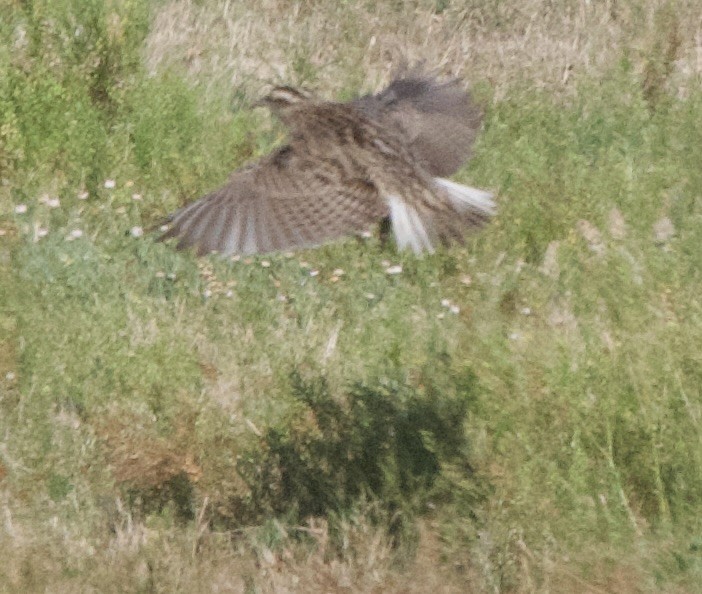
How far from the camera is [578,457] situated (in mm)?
5254

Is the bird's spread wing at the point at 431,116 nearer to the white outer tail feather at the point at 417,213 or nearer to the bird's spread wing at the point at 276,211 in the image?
the white outer tail feather at the point at 417,213

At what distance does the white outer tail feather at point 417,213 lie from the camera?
634 cm

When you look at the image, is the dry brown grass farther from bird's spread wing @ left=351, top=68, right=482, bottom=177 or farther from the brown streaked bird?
the brown streaked bird

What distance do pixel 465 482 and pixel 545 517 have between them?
0.90ft

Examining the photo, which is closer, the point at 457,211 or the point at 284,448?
the point at 284,448

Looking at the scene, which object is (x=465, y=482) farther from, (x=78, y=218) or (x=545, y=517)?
(x=78, y=218)

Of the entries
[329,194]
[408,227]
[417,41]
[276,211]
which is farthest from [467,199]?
[417,41]

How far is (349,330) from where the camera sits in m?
7.21

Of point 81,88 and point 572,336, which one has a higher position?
point 81,88

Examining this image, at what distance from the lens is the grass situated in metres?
5.32

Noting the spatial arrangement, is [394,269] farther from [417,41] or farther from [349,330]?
[417,41]

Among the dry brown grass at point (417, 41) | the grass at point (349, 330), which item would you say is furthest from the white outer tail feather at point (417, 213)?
the dry brown grass at point (417, 41)

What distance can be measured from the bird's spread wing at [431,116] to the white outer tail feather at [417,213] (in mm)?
424

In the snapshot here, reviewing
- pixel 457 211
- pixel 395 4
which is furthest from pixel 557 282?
pixel 395 4
